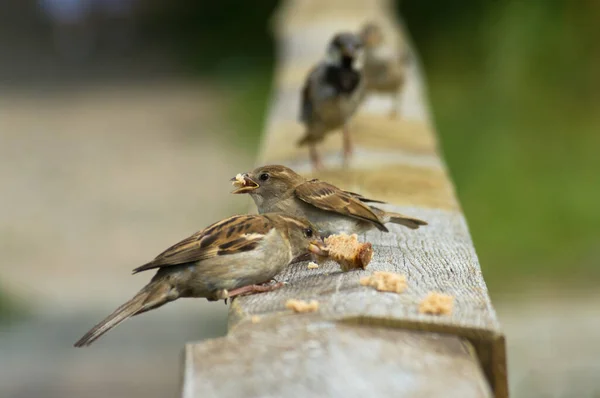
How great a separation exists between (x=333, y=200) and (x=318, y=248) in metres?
0.58

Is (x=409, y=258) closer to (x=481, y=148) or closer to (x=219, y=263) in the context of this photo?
(x=219, y=263)

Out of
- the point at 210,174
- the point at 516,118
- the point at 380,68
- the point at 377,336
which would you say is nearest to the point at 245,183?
the point at 377,336

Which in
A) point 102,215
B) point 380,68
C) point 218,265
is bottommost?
point 102,215

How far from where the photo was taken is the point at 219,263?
3053mm

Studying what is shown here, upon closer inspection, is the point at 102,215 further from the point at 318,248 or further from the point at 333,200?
the point at 318,248

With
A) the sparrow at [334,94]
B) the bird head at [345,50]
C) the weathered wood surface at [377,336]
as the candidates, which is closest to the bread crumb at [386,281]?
the weathered wood surface at [377,336]

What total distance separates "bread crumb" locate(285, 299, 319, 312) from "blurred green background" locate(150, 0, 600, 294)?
545cm

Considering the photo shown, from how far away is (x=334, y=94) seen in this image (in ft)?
18.4

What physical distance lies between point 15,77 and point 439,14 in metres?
6.96

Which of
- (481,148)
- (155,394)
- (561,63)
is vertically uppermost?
(561,63)

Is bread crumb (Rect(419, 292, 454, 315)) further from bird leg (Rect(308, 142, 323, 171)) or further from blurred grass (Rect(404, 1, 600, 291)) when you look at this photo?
blurred grass (Rect(404, 1, 600, 291))

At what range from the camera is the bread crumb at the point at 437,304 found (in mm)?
2465

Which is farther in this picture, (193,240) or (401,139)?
(401,139)

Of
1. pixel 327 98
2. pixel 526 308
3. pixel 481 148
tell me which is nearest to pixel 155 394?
pixel 327 98
